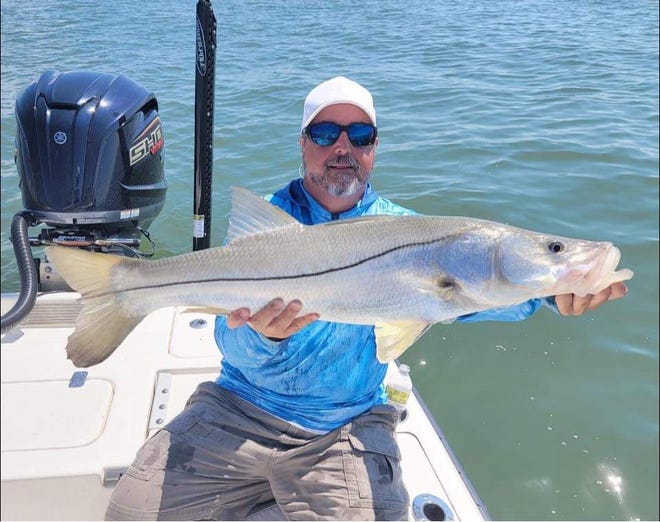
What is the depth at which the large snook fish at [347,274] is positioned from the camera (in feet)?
6.77

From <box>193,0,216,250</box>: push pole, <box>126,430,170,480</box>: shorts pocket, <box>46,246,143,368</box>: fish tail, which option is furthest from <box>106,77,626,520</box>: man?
<box>193,0,216,250</box>: push pole

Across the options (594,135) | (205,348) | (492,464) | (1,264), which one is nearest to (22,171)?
(205,348)

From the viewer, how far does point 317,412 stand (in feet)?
8.95

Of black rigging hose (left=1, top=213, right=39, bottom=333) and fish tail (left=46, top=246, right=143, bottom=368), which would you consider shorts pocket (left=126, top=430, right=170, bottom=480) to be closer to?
fish tail (left=46, top=246, right=143, bottom=368)

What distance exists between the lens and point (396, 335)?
2.22 metres

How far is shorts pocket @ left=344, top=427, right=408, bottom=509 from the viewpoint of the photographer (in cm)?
252

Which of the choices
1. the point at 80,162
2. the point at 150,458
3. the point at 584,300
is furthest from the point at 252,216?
the point at 80,162

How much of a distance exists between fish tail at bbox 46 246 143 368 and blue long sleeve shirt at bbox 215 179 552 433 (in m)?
0.63

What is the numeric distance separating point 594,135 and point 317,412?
758 centimetres

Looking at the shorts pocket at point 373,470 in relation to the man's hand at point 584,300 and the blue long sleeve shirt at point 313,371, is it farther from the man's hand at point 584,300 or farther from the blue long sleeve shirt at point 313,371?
the man's hand at point 584,300

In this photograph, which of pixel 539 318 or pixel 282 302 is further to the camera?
pixel 539 318

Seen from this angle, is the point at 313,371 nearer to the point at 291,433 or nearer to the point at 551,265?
the point at 291,433

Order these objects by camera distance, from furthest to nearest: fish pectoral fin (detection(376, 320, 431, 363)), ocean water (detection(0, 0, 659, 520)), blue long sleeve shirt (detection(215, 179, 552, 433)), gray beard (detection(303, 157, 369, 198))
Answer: ocean water (detection(0, 0, 659, 520))
gray beard (detection(303, 157, 369, 198))
blue long sleeve shirt (detection(215, 179, 552, 433))
fish pectoral fin (detection(376, 320, 431, 363))

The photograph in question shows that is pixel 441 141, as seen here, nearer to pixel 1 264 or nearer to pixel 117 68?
pixel 1 264
